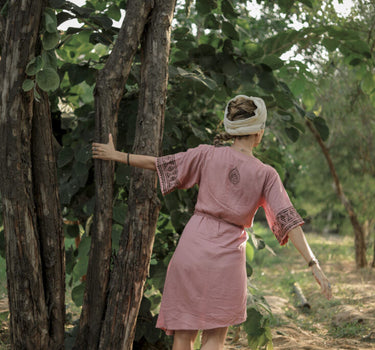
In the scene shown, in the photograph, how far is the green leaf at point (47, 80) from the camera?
2686mm

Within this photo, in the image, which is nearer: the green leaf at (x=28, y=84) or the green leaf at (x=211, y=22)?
the green leaf at (x=28, y=84)

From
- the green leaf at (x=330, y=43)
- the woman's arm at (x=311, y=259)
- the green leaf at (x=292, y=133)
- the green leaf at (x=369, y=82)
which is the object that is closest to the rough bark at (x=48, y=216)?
the woman's arm at (x=311, y=259)

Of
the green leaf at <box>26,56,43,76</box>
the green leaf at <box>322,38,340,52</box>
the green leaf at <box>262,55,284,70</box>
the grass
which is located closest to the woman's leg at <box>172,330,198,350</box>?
the grass

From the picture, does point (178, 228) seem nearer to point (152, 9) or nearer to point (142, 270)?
point (142, 270)

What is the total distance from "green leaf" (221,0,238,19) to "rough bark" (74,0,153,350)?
3.20 feet

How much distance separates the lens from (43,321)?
9.56ft

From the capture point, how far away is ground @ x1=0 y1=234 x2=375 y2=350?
524cm

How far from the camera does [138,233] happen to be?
9.70ft

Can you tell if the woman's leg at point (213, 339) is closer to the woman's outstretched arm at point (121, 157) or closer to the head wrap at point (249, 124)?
the woman's outstretched arm at point (121, 157)

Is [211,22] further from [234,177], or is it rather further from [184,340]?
[184,340]

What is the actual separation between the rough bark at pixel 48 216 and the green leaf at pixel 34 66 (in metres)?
0.20

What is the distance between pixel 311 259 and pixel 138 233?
902mm

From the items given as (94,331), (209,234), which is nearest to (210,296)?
(209,234)

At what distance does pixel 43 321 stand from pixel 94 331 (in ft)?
0.94
